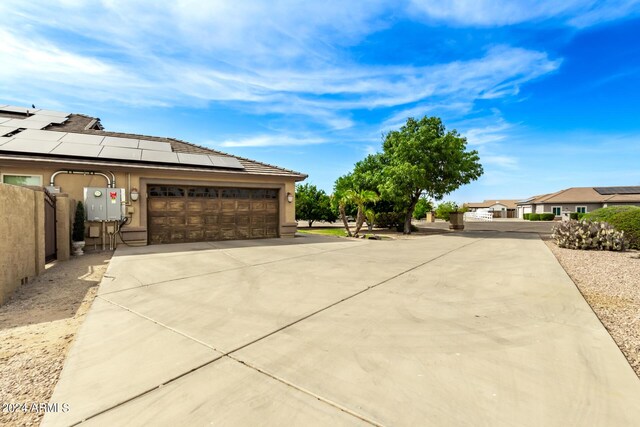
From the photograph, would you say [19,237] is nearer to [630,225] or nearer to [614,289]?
[614,289]

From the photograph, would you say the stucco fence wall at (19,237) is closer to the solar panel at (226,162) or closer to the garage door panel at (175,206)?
the garage door panel at (175,206)

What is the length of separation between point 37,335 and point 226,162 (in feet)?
35.5

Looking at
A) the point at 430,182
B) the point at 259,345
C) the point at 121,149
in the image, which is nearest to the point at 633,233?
the point at 430,182

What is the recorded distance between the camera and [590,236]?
35.6 feet

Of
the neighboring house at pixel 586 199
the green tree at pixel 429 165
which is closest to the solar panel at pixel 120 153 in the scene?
the green tree at pixel 429 165

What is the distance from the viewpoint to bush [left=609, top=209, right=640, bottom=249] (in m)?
10.7

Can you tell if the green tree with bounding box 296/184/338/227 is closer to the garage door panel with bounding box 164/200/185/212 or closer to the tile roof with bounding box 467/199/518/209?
the garage door panel with bounding box 164/200/185/212

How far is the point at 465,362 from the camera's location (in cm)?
272

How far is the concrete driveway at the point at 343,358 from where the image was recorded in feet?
6.76

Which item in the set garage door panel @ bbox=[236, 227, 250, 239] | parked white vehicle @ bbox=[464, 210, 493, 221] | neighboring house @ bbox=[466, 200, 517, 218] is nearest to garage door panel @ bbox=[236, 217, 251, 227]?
garage door panel @ bbox=[236, 227, 250, 239]

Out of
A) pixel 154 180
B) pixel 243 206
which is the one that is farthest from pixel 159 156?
pixel 243 206

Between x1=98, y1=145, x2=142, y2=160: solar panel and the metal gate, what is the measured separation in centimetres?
325

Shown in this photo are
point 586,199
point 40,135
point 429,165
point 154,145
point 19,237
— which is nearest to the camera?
point 19,237

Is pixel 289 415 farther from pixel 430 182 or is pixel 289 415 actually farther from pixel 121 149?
pixel 430 182
